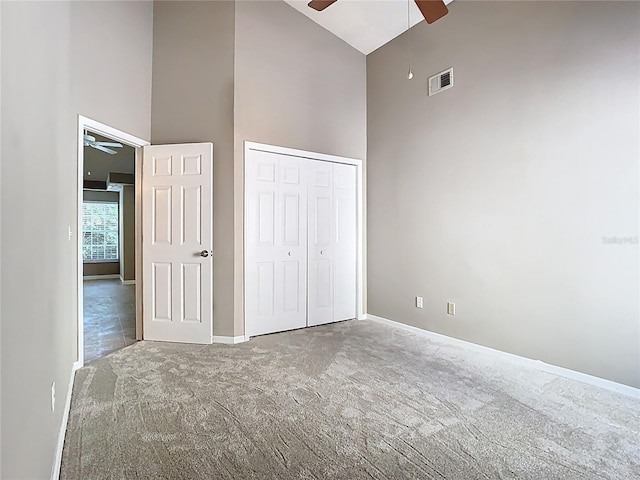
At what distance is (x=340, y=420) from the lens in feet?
7.22

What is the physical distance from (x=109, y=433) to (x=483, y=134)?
3.71 metres

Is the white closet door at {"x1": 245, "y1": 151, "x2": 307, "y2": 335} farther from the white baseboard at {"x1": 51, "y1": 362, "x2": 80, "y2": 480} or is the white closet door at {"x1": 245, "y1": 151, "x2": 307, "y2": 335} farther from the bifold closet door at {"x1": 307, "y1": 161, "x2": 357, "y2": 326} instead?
the white baseboard at {"x1": 51, "y1": 362, "x2": 80, "y2": 480}

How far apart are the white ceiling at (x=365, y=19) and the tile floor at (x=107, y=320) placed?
13.7ft

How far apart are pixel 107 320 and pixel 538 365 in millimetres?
4908

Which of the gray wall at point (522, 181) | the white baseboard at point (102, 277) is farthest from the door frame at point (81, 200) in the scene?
the white baseboard at point (102, 277)

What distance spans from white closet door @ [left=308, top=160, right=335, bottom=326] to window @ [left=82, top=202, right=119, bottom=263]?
24.4 ft

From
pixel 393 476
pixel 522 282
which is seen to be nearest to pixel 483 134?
pixel 522 282

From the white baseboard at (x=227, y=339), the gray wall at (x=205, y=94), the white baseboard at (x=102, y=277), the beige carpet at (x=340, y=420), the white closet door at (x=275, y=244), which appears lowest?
the beige carpet at (x=340, y=420)

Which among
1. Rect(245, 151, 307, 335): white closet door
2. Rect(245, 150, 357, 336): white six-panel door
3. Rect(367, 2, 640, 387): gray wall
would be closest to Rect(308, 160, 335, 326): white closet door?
Rect(245, 150, 357, 336): white six-panel door

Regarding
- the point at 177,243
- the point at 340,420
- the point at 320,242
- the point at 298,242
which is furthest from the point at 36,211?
the point at 320,242

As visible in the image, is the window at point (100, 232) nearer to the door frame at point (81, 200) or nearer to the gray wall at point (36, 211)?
the door frame at point (81, 200)

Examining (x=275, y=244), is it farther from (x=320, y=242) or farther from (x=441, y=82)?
(x=441, y=82)

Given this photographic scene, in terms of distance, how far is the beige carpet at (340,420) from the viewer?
178cm

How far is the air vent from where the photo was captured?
12.3ft
